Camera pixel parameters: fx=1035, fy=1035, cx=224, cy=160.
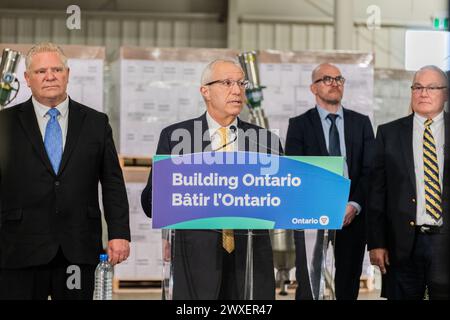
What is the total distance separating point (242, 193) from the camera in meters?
4.41

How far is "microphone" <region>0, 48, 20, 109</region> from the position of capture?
179 inches

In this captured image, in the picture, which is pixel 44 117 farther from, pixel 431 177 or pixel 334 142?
pixel 431 177

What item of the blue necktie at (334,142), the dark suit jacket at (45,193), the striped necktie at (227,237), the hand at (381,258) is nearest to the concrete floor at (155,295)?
the hand at (381,258)

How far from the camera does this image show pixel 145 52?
5.69 m

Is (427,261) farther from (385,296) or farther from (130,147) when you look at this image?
(130,147)

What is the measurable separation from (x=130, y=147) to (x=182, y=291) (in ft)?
4.62

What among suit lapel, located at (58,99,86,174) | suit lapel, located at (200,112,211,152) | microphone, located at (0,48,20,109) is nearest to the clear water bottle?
suit lapel, located at (58,99,86,174)

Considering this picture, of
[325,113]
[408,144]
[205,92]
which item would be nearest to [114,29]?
[205,92]

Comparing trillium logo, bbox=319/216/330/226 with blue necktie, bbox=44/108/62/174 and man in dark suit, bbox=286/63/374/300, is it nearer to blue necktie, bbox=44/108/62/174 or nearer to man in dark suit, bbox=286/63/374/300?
man in dark suit, bbox=286/63/374/300

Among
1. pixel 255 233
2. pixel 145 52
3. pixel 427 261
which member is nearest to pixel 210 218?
pixel 255 233

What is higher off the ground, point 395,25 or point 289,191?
point 395,25

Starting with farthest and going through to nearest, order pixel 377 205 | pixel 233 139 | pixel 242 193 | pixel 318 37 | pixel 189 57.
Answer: pixel 318 37 → pixel 189 57 → pixel 377 205 → pixel 233 139 → pixel 242 193

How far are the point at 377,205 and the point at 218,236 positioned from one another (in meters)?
0.83

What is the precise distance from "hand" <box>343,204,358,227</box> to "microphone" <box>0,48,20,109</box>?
162cm
